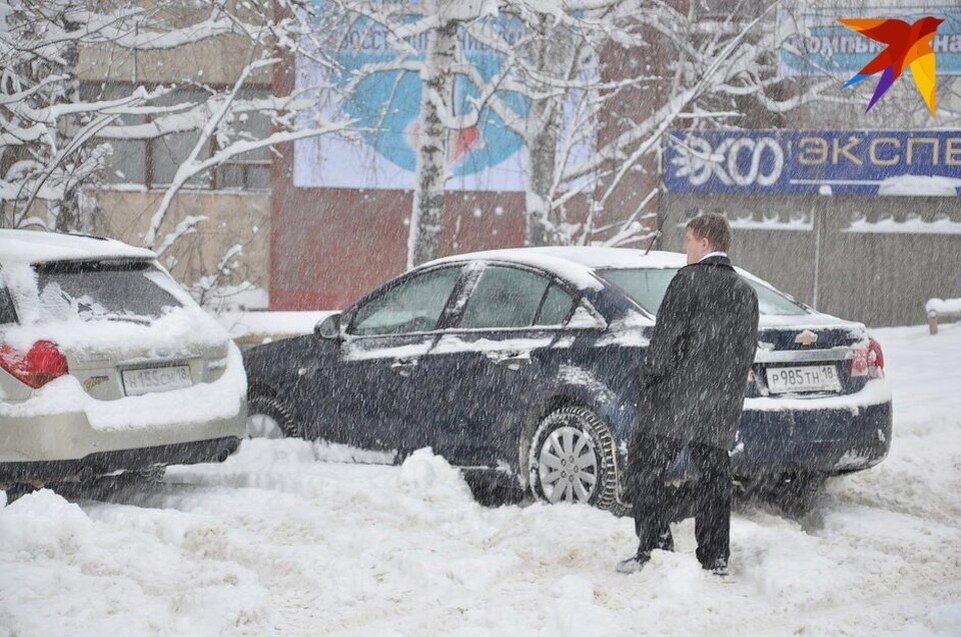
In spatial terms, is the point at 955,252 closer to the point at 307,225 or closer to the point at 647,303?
the point at 307,225

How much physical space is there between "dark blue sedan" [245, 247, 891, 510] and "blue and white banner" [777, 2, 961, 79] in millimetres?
7345

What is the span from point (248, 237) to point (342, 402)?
15.7m

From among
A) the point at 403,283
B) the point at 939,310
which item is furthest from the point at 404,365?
the point at 939,310

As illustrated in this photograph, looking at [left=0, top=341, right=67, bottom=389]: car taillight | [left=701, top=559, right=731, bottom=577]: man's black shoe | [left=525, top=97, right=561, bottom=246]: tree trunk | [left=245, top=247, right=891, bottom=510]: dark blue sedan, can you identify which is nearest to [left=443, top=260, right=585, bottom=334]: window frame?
[left=245, top=247, right=891, bottom=510]: dark blue sedan

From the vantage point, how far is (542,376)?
24.9ft

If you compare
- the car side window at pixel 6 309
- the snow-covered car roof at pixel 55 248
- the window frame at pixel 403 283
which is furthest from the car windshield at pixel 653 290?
the car side window at pixel 6 309

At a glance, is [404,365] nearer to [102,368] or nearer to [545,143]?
[102,368]

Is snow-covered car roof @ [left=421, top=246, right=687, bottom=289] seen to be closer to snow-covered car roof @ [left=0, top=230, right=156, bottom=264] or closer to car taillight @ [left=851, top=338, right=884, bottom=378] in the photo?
car taillight @ [left=851, top=338, right=884, bottom=378]

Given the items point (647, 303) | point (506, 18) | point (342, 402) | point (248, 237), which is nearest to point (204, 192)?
point (248, 237)

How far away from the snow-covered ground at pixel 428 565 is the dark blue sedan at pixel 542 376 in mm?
298

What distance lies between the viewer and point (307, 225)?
23.7m

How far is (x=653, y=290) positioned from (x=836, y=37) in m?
12.6

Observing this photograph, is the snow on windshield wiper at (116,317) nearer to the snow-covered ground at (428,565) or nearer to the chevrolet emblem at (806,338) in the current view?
the snow-covered ground at (428,565)

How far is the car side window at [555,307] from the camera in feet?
25.4
